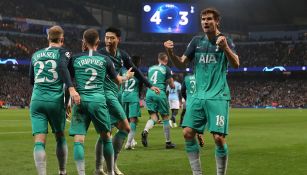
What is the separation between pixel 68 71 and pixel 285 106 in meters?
58.9

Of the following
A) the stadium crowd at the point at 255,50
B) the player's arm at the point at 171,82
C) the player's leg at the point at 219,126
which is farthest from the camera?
the stadium crowd at the point at 255,50

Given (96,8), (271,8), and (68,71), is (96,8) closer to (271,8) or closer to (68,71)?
(271,8)

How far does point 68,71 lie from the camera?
23.1 ft

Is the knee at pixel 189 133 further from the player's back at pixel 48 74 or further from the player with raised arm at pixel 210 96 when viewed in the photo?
the player's back at pixel 48 74

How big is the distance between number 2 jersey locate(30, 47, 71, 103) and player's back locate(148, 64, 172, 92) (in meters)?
5.93

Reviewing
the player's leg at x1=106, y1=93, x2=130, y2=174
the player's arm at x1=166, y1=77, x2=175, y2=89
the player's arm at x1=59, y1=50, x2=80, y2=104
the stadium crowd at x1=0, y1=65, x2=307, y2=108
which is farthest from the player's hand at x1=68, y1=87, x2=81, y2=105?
the stadium crowd at x1=0, y1=65, x2=307, y2=108

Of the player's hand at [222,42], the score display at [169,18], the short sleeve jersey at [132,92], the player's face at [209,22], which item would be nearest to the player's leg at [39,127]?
the player's face at [209,22]

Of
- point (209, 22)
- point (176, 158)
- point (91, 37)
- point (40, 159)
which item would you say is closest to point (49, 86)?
point (91, 37)

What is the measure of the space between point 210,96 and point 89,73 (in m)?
1.73

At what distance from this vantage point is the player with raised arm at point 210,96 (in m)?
6.70

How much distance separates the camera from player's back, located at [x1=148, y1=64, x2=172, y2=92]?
12977 mm

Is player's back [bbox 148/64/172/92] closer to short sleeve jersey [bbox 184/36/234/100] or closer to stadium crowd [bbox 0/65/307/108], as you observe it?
short sleeve jersey [bbox 184/36/234/100]

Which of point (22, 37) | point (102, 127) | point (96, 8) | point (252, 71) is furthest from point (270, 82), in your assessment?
point (102, 127)

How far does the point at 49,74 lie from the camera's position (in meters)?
7.16
